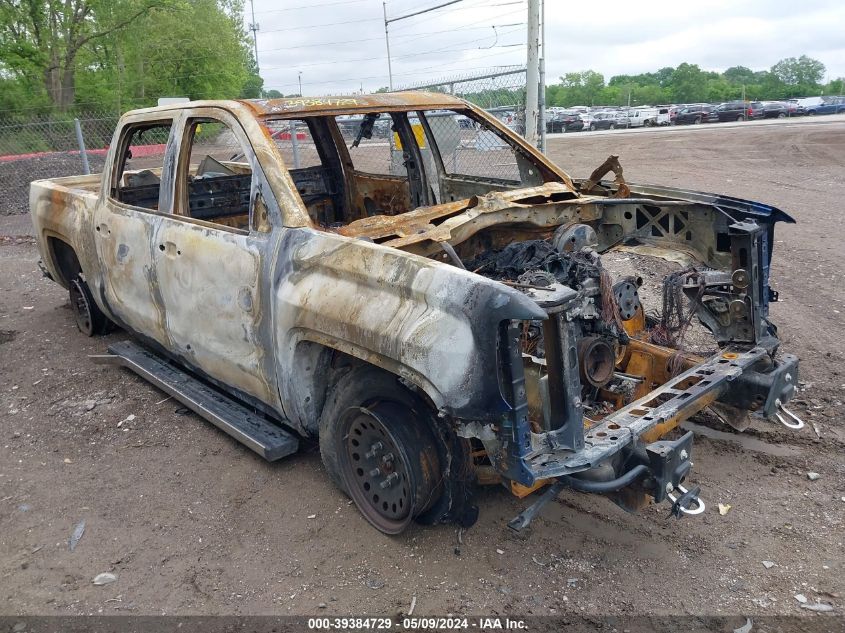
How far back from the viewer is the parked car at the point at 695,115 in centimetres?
3922

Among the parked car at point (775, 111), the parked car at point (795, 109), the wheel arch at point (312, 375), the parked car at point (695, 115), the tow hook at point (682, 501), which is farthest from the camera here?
the parked car at point (795, 109)

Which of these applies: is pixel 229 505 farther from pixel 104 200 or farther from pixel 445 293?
pixel 104 200

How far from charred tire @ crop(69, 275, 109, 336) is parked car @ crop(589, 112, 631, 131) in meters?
37.4

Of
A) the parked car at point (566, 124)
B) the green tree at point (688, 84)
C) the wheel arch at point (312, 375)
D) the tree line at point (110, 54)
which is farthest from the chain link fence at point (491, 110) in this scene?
the green tree at point (688, 84)

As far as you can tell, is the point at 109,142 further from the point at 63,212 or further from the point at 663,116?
the point at 663,116

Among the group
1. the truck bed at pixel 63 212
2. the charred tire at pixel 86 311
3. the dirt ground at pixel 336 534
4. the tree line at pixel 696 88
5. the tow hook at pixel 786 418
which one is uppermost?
the tree line at pixel 696 88

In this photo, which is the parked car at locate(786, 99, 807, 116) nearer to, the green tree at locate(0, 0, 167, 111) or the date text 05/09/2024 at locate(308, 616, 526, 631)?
the green tree at locate(0, 0, 167, 111)

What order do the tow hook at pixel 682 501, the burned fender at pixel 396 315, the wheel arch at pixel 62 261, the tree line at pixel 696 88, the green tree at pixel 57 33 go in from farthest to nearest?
the tree line at pixel 696 88 → the green tree at pixel 57 33 → the wheel arch at pixel 62 261 → the tow hook at pixel 682 501 → the burned fender at pixel 396 315

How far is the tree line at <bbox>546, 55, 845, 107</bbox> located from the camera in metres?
60.0

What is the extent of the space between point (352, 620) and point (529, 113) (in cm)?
740

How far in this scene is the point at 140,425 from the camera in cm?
450

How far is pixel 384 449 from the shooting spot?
3.10 m

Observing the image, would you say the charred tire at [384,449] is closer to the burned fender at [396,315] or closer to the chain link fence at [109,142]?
the burned fender at [396,315]

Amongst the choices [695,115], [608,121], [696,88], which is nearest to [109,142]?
[608,121]
